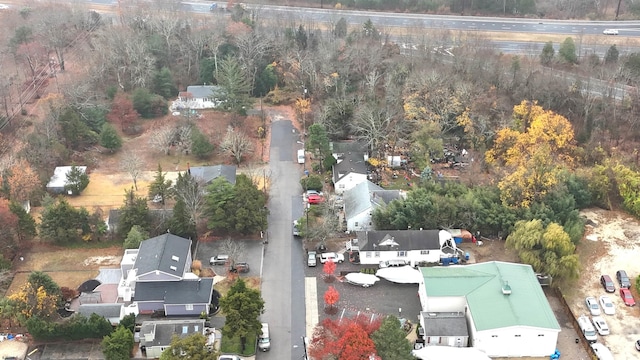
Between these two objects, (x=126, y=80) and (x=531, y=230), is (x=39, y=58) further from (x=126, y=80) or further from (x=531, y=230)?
(x=531, y=230)

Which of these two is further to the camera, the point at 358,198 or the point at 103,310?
the point at 358,198

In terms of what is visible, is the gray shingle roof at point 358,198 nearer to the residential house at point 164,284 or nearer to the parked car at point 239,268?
the parked car at point 239,268

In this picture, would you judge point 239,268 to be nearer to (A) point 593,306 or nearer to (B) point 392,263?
(B) point 392,263

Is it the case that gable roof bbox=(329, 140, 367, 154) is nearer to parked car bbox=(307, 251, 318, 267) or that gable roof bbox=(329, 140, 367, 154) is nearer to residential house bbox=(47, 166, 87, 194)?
parked car bbox=(307, 251, 318, 267)

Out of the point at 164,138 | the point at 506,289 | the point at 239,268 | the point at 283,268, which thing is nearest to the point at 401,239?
the point at 283,268

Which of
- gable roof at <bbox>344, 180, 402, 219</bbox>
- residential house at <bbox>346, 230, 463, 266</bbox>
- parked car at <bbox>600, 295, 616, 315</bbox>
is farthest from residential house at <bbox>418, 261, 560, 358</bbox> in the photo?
gable roof at <bbox>344, 180, 402, 219</bbox>
